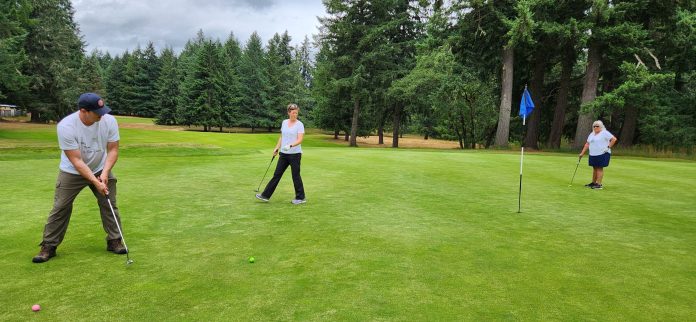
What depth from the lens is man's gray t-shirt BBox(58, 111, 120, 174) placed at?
16.8ft

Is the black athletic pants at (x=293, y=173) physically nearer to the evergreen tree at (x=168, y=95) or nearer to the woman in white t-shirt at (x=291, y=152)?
the woman in white t-shirt at (x=291, y=152)

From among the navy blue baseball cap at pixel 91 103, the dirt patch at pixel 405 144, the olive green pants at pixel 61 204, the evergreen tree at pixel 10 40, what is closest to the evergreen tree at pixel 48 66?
the evergreen tree at pixel 10 40

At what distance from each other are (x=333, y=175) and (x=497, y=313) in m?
9.71

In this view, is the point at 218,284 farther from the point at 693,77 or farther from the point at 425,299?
the point at 693,77

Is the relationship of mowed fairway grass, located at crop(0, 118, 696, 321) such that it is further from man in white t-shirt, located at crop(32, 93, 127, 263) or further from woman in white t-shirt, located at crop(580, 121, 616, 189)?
woman in white t-shirt, located at crop(580, 121, 616, 189)

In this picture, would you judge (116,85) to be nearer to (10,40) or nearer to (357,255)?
(10,40)

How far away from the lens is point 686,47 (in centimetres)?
2731

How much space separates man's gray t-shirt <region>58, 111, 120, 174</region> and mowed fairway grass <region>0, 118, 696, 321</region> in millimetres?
1166

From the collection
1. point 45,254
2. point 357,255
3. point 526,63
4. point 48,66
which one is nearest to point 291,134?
point 357,255

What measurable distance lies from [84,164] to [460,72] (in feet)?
98.1

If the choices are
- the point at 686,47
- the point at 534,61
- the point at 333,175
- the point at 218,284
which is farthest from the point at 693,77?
the point at 218,284

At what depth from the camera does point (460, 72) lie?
3206 cm

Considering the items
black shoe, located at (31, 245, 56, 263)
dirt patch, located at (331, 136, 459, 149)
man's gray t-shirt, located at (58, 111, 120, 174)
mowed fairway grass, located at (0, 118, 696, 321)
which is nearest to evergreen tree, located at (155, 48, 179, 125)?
dirt patch, located at (331, 136, 459, 149)

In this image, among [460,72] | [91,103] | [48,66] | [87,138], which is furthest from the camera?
[48,66]
